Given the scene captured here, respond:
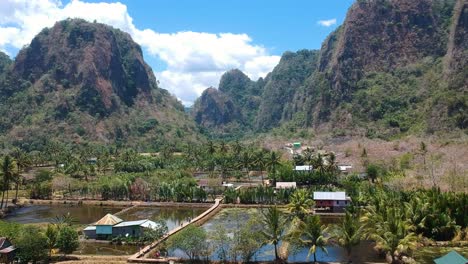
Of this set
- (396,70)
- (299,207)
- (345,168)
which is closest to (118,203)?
(299,207)

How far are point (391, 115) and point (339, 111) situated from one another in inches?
1010

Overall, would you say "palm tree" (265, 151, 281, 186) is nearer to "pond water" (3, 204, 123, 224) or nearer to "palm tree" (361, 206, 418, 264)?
"pond water" (3, 204, 123, 224)

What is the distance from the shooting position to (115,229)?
5541 cm

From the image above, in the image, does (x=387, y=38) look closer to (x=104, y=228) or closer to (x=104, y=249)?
(x=104, y=228)

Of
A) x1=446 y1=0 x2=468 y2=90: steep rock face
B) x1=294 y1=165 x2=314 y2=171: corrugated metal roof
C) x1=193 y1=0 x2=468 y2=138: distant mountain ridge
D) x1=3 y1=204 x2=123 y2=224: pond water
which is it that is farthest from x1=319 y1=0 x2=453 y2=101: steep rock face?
x1=3 y1=204 x2=123 y2=224: pond water

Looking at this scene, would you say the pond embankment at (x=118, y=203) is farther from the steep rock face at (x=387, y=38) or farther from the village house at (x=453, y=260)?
the steep rock face at (x=387, y=38)

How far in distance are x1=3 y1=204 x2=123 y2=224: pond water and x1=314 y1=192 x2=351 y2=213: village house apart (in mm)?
31170

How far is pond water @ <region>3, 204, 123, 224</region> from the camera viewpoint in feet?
227

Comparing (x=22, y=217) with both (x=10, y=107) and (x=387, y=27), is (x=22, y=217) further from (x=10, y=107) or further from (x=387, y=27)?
(x=387, y=27)

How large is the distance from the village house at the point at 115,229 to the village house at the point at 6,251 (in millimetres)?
11334

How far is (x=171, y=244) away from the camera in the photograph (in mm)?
46594

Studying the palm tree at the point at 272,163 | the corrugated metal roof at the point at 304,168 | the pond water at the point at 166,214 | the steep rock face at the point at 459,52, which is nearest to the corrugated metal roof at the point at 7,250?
the pond water at the point at 166,214

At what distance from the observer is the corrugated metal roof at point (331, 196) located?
69.1 metres

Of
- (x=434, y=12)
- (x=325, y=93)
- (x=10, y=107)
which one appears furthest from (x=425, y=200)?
(x=10, y=107)
